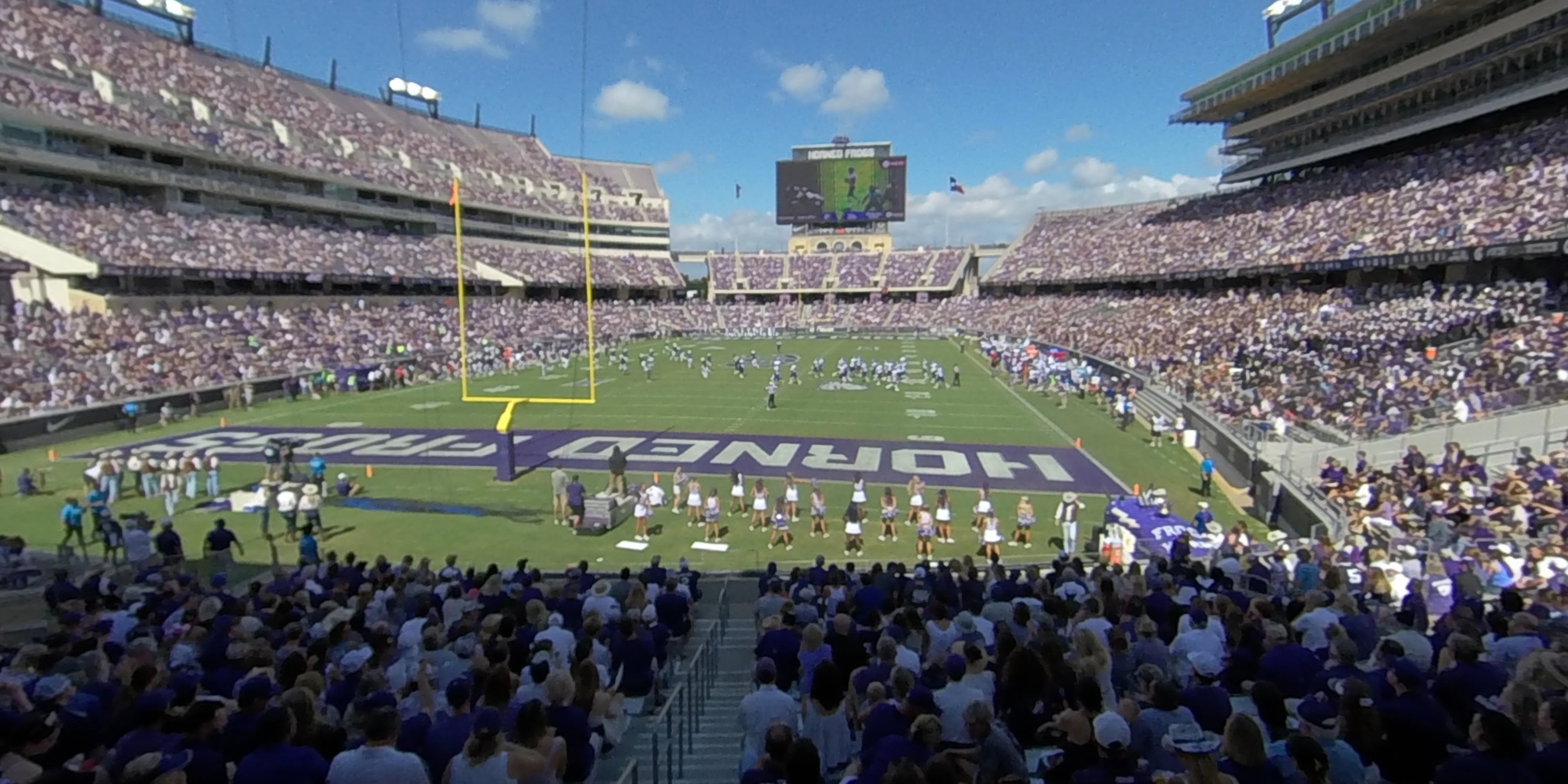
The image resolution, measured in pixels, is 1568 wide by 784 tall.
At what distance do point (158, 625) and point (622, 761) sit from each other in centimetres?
536

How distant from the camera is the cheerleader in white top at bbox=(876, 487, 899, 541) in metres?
15.5

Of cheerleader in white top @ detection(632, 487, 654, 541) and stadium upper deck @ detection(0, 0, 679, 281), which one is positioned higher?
stadium upper deck @ detection(0, 0, 679, 281)

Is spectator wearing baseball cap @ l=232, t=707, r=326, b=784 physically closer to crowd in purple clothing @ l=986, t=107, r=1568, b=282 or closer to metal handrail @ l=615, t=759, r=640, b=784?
metal handrail @ l=615, t=759, r=640, b=784

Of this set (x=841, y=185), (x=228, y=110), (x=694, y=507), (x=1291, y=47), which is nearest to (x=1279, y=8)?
(x=1291, y=47)

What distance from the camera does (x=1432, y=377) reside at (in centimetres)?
2077

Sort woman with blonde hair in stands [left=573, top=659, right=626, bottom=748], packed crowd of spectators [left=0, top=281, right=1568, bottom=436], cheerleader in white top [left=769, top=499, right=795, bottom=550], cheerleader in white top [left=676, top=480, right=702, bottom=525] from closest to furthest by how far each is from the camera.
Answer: woman with blonde hair in stands [left=573, top=659, right=626, bottom=748] < cheerleader in white top [left=769, top=499, right=795, bottom=550] < cheerleader in white top [left=676, top=480, right=702, bottom=525] < packed crowd of spectators [left=0, top=281, right=1568, bottom=436]

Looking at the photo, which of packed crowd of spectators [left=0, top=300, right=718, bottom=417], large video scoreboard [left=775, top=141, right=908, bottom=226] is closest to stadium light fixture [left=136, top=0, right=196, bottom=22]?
packed crowd of spectators [left=0, top=300, right=718, bottom=417]

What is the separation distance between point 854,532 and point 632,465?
8328 mm

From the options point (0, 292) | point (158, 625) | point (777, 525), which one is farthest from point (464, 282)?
point (158, 625)

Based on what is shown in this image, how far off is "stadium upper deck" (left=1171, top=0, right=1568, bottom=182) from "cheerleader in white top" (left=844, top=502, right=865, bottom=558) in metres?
32.9

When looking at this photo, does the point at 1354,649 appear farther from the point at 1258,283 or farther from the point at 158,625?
the point at 1258,283

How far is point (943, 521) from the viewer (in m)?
15.3

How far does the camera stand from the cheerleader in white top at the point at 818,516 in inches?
614

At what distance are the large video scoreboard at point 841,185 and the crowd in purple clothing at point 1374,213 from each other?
80.7 ft
